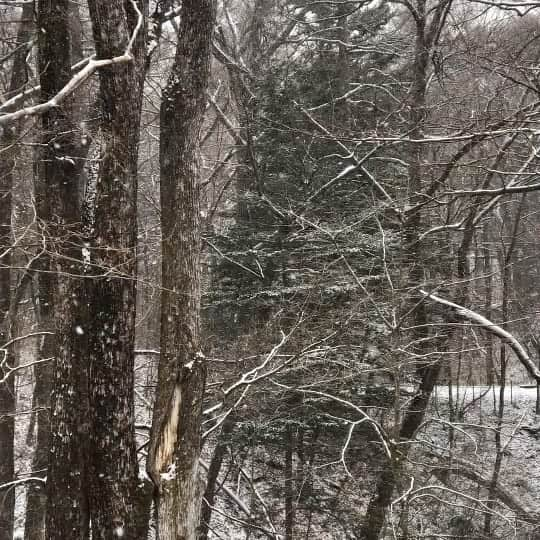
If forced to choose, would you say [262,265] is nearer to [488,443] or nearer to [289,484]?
[289,484]

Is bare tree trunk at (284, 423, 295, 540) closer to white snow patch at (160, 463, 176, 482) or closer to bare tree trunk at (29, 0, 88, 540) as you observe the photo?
white snow patch at (160, 463, 176, 482)

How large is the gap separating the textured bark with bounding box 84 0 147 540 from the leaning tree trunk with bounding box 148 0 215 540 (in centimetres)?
33

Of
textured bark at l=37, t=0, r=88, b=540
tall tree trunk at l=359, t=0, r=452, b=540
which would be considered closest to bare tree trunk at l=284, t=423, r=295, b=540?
tall tree trunk at l=359, t=0, r=452, b=540

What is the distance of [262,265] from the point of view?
1044 centimetres

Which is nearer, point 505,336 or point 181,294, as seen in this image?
point 181,294

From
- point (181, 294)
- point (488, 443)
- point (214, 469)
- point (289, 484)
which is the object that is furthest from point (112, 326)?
point (488, 443)

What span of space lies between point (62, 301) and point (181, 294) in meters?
1.13

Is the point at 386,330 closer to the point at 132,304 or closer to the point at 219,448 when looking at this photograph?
the point at 219,448

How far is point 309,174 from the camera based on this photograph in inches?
424

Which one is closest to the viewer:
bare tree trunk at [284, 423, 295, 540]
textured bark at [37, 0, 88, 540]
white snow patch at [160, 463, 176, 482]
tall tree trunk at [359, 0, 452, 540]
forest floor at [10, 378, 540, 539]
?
textured bark at [37, 0, 88, 540]

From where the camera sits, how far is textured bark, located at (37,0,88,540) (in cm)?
457

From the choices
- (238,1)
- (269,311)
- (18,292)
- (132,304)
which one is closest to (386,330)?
(269,311)

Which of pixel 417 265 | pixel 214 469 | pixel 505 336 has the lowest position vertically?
pixel 214 469

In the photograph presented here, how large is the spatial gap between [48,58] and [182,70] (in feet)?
4.28
